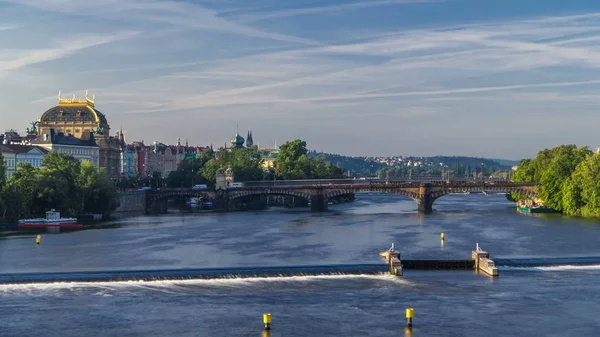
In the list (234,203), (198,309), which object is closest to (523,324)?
(198,309)

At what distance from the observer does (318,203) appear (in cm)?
12056

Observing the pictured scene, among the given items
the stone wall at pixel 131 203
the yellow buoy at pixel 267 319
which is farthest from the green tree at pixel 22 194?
the yellow buoy at pixel 267 319

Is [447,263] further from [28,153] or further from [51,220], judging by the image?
[28,153]

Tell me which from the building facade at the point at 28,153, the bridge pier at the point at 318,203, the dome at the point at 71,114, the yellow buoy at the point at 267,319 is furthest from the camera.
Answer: the dome at the point at 71,114

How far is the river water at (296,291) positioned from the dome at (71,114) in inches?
3797

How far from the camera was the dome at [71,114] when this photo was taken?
169 meters

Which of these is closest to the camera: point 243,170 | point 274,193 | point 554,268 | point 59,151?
point 554,268

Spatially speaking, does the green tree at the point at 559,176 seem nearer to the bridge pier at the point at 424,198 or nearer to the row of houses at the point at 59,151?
the bridge pier at the point at 424,198

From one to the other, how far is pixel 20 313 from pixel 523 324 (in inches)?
876

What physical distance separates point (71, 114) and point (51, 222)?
8563cm

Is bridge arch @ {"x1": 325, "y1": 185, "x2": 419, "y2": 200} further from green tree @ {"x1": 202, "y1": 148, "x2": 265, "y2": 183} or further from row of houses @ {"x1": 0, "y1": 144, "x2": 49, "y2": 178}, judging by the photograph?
row of houses @ {"x1": 0, "y1": 144, "x2": 49, "y2": 178}

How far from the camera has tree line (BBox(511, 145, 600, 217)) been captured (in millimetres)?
98562

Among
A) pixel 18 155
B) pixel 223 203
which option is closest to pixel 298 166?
pixel 223 203

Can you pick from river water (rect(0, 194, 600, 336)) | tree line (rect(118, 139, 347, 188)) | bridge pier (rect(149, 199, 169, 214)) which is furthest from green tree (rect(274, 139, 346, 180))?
river water (rect(0, 194, 600, 336))
